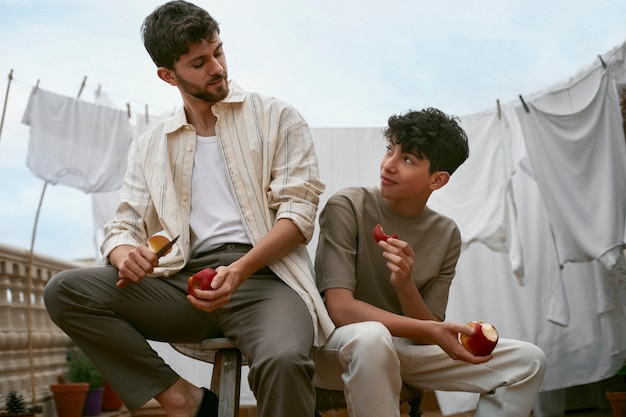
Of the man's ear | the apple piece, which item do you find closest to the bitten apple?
the apple piece

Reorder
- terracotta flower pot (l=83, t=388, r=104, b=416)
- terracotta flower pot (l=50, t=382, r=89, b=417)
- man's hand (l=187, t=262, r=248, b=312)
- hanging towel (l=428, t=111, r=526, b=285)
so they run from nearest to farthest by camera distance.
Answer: man's hand (l=187, t=262, r=248, b=312) → terracotta flower pot (l=50, t=382, r=89, b=417) → hanging towel (l=428, t=111, r=526, b=285) → terracotta flower pot (l=83, t=388, r=104, b=416)

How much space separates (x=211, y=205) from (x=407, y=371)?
29.2 inches

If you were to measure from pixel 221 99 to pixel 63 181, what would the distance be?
9.32ft

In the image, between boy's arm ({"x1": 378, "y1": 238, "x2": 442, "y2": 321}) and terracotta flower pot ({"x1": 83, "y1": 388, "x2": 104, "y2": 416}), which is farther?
terracotta flower pot ({"x1": 83, "y1": 388, "x2": 104, "y2": 416})

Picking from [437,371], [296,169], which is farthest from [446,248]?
[296,169]

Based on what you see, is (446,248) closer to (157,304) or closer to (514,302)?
(157,304)

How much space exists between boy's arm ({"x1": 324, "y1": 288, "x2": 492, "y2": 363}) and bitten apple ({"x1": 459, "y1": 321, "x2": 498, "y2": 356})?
14 millimetres

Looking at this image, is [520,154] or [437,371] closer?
[437,371]

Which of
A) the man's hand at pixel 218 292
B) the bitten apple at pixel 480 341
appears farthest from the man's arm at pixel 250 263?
the bitten apple at pixel 480 341

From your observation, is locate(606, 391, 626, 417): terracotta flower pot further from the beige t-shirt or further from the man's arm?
the man's arm

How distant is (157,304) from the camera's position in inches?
75.8

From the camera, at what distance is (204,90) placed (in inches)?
82.3

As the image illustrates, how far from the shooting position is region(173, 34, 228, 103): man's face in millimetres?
2051

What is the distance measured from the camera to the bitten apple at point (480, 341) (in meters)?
1.95
